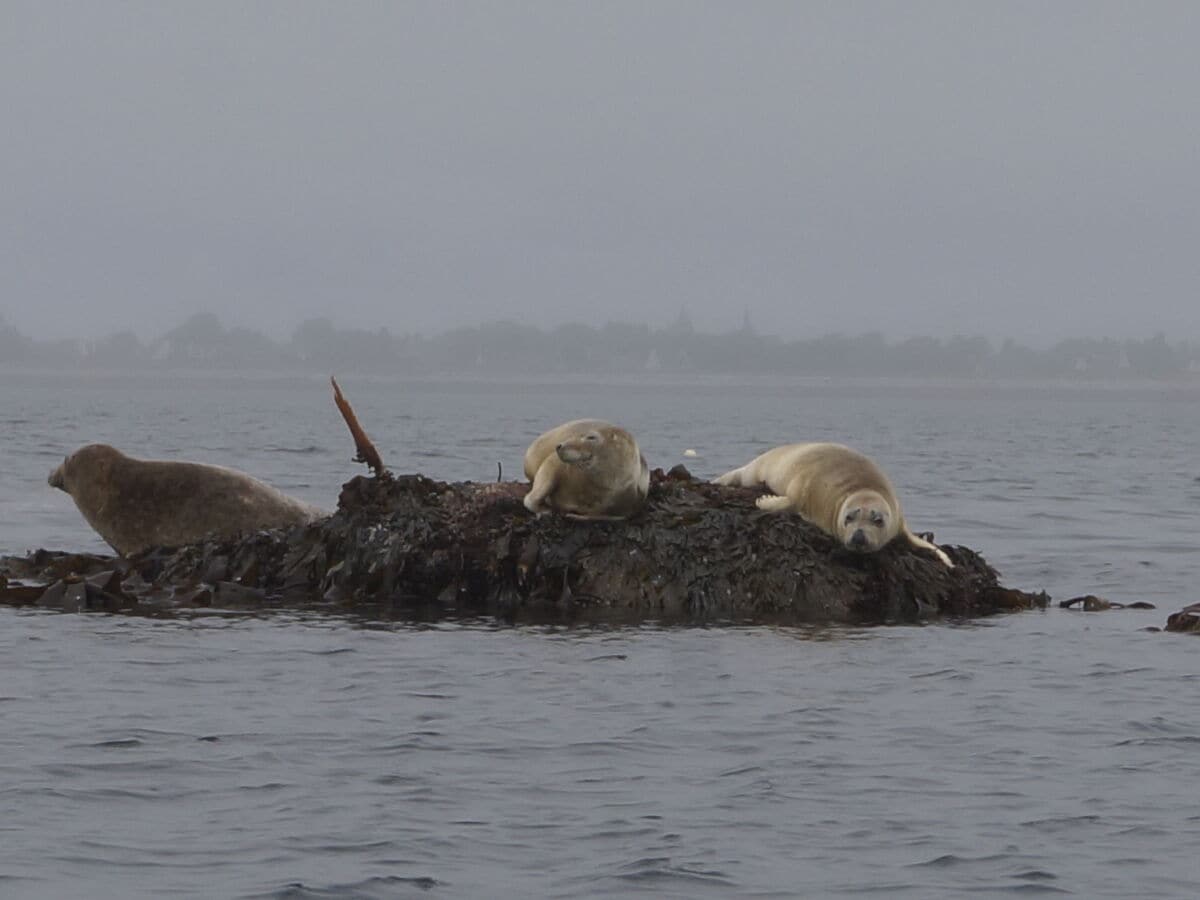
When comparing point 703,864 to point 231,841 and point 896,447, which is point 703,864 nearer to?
point 231,841

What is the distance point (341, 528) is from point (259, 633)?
1.94 m

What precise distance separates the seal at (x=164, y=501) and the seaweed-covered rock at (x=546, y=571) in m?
0.91

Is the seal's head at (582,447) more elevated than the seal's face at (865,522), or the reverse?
the seal's head at (582,447)

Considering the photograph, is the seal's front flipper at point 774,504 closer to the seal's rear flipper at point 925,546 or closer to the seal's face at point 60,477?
the seal's rear flipper at point 925,546

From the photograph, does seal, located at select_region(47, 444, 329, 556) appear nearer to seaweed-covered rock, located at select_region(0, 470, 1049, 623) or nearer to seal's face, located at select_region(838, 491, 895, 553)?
seaweed-covered rock, located at select_region(0, 470, 1049, 623)

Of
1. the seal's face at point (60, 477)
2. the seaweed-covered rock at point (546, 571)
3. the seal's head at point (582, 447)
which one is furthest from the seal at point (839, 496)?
the seal's face at point (60, 477)

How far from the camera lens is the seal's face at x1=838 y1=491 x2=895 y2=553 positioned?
42.1 ft

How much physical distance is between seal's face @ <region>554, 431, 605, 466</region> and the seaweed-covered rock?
398 mm

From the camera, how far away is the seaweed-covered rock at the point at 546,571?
12844mm

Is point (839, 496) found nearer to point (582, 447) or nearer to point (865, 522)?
point (865, 522)

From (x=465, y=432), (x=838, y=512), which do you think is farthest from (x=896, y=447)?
(x=838, y=512)

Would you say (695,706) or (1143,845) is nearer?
(1143,845)

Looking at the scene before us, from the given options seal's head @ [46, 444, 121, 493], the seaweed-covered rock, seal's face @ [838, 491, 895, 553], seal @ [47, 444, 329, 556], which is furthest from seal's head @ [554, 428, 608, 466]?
seal's head @ [46, 444, 121, 493]

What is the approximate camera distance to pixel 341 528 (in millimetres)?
13617
